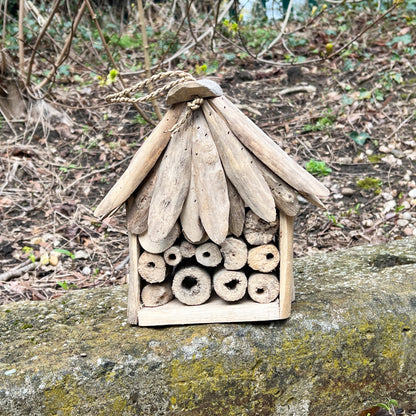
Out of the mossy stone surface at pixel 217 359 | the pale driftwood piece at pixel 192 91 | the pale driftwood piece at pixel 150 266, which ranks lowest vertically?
the mossy stone surface at pixel 217 359

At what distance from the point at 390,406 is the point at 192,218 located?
1213 millimetres

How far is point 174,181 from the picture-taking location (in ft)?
6.92

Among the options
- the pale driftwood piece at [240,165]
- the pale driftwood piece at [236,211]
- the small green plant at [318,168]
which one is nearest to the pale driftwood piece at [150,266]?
the pale driftwood piece at [236,211]

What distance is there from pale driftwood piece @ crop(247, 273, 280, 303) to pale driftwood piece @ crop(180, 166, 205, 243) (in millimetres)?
282

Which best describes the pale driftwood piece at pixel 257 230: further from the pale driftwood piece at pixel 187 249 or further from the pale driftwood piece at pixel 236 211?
the pale driftwood piece at pixel 187 249

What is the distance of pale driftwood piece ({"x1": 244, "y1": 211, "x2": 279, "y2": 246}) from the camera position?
2168mm

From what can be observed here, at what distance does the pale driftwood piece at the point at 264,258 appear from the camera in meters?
2.17

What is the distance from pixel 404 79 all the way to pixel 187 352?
13.7ft

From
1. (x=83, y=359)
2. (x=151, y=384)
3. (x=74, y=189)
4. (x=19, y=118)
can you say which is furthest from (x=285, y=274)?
(x=19, y=118)

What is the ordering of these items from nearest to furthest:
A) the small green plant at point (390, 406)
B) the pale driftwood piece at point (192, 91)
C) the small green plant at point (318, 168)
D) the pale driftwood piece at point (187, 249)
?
the pale driftwood piece at point (192, 91) < the pale driftwood piece at point (187, 249) < the small green plant at point (390, 406) < the small green plant at point (318, 168)

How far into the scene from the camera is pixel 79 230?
4020 millimetres

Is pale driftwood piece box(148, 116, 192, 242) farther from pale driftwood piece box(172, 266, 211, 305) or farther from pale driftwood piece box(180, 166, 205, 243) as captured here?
pale driftwood piece box(172, 266, 211, 305)

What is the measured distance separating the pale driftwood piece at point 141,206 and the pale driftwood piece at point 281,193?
1.41ft

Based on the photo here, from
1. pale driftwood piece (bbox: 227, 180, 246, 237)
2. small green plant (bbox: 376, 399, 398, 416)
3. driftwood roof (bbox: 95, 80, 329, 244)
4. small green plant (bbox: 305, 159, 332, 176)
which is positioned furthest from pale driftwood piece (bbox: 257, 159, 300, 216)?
small green plant (bbox: 305, 159, 332, 176)
